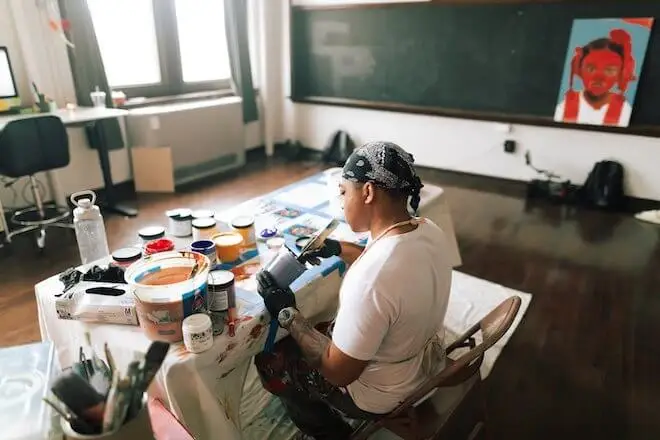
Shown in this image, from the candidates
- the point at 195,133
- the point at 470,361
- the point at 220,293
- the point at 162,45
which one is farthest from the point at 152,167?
the point at 470,361

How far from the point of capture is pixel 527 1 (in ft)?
11.7

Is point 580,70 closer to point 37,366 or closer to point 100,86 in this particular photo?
point 100,86

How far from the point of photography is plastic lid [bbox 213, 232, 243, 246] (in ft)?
4.58

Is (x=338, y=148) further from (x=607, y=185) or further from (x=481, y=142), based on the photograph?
(x=607, y=185)

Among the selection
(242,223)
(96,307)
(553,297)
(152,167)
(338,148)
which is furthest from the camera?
(338,148)

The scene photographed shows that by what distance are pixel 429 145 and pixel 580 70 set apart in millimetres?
1379

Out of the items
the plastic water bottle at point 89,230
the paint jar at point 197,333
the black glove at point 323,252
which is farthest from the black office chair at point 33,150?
the paint jar at point 197,333

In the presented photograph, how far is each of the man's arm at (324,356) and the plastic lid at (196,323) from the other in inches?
8.1

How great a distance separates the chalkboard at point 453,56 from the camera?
3.50 meters

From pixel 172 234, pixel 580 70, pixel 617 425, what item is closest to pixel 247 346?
pixel 172 234

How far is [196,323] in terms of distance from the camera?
1.02 metres

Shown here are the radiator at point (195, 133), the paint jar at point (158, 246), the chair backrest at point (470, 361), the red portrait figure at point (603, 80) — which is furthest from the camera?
the radiator at point (195, 133)

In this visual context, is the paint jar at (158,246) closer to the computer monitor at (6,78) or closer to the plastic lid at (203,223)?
the plastic lid at (203,223)

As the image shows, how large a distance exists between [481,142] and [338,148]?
1455 millimetres
